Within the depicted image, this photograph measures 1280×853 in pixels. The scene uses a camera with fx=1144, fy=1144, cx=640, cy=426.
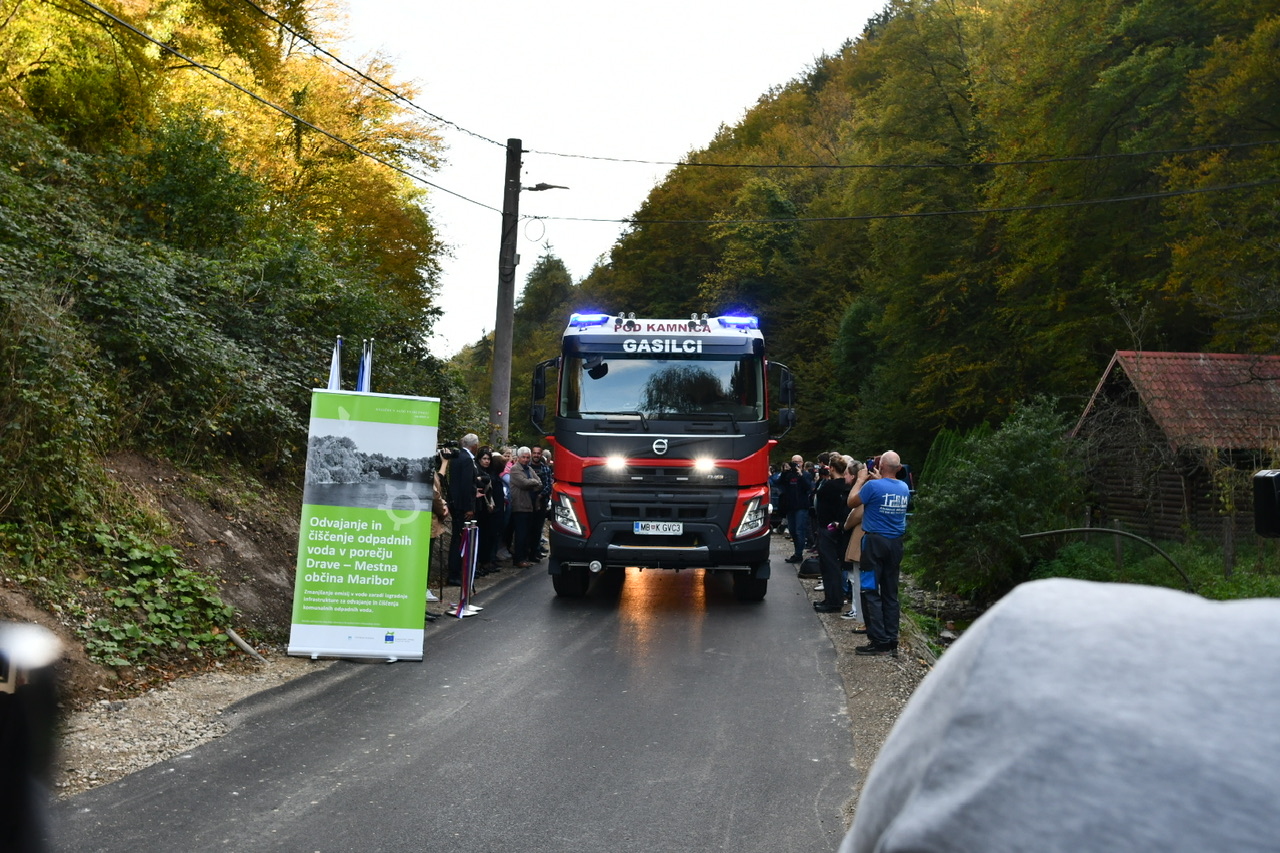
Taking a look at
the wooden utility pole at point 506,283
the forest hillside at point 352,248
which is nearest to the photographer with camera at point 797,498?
the forest hillside at point 352,248

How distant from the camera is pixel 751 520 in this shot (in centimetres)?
1399

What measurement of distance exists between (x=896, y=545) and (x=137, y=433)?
8031mm

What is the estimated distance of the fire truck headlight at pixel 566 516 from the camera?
14016 mm

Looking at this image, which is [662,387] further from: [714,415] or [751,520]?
[751,520]

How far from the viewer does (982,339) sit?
34.2 metres

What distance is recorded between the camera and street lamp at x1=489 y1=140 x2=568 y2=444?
77.4 feet

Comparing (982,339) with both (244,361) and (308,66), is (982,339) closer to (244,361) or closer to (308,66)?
(308,66)

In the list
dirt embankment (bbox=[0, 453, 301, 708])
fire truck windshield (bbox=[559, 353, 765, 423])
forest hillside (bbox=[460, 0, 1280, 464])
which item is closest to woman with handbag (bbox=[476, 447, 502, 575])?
fire truck windshield (bbox=[559, 353, 765, 423])

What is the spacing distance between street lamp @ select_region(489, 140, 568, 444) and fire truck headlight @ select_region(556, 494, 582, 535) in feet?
30.9

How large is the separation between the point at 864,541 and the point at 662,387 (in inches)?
166

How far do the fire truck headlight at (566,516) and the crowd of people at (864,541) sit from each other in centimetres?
295

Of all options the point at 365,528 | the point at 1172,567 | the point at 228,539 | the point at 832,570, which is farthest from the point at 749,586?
the point at 1172,567

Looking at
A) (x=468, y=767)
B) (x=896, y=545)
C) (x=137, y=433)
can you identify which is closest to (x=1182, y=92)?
(x=896, y=545)

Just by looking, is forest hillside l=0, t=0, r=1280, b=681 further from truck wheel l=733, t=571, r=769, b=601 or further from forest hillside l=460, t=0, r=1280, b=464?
truck wheel l=733, t=571, r=769, b=601
